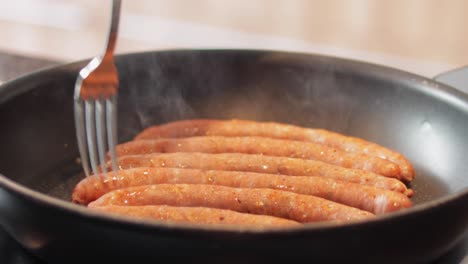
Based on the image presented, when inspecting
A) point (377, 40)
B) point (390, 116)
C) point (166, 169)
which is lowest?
point (166, 169)

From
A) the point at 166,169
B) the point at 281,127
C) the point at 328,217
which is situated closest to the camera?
the point at 328,217

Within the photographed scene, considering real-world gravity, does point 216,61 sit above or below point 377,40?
below

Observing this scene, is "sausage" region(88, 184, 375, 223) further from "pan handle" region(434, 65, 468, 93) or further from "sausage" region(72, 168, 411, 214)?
"pan handle" region(434, 65, 468, 93)

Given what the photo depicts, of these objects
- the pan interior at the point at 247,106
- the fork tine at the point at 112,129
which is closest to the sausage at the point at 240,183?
the fork tine at the point at 112,129

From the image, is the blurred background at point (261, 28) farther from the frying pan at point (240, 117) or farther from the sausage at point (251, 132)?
the sausage at point (251, 132)

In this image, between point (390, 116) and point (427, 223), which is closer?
point (427, 223)

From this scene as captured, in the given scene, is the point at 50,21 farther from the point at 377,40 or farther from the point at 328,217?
the point at 328,217

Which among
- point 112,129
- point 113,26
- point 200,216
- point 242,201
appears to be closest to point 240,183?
point 242,201

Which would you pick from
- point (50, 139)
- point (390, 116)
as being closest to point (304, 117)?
point (390, 116)
